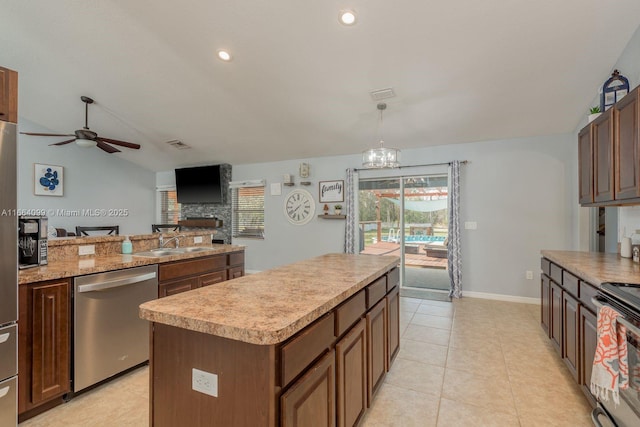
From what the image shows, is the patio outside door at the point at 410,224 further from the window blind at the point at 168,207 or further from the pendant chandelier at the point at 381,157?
the window blind at the point at 168,207

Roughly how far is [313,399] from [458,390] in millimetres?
1575

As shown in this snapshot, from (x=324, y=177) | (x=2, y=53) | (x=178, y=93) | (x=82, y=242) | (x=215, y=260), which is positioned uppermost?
(x=2, y=53)

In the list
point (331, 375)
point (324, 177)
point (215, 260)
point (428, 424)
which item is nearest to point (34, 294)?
point (215, 260)

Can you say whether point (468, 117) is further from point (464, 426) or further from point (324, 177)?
point (464, 426)

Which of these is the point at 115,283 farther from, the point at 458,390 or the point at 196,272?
the point at 458,390

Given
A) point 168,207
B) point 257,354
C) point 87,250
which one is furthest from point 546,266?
point 168,207

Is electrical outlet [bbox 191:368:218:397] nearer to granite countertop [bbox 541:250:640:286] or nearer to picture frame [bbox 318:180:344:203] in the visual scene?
granite countertop [bbox 541:250:640:286]

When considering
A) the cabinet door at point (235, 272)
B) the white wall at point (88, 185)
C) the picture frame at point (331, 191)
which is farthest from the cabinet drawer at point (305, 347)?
the white wall at point (88, 185)

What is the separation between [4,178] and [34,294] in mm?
752

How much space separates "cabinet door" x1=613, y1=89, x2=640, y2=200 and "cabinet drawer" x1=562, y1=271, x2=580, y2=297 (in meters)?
0.65

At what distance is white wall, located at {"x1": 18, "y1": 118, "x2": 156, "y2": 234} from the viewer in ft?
17.3

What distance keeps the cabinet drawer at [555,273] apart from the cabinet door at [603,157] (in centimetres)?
65

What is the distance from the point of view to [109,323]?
220 centimetres

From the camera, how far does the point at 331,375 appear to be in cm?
132
